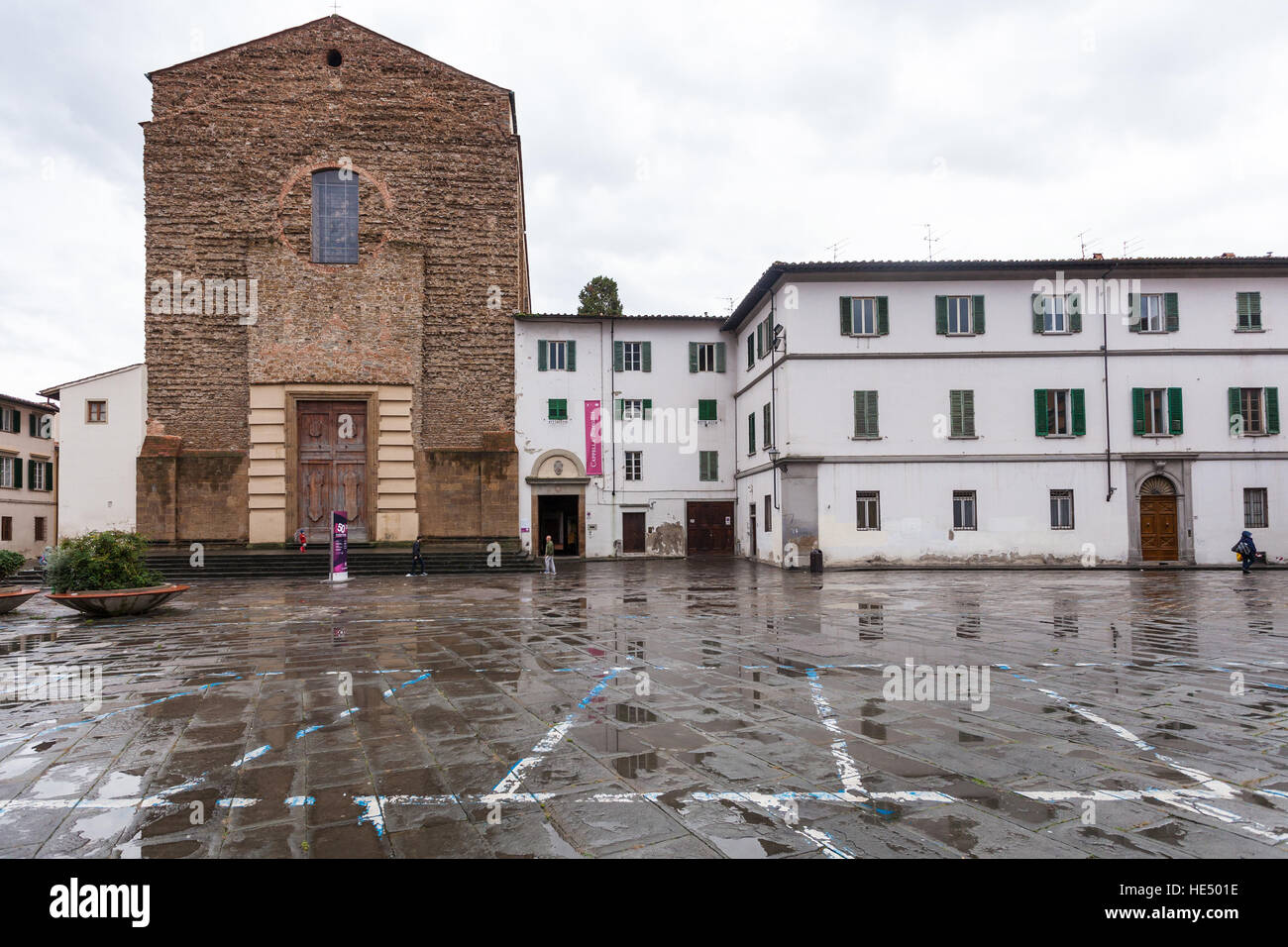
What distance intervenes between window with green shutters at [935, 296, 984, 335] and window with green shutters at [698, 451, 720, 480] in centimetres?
996

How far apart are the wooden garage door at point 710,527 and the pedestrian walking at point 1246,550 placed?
16734 mm

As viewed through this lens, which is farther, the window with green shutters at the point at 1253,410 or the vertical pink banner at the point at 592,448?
the vertical pink banner at the point at 592,448

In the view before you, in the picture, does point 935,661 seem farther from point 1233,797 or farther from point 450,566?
point 450,566

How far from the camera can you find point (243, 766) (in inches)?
189

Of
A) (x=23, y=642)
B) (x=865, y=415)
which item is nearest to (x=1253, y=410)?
(x=865, y=415)

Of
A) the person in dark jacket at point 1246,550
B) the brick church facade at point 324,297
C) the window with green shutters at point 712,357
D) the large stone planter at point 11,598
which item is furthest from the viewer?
the window with green shutters at point 712,357

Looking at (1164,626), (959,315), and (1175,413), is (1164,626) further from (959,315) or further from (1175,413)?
(1175,413)

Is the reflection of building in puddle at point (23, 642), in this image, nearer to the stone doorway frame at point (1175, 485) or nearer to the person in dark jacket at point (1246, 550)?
the stone doorway frame at point (1175, 485)

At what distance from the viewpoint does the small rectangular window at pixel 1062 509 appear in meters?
25.0

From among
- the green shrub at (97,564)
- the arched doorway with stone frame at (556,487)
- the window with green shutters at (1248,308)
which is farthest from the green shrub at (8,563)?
the window with green shutters at (1248,308)

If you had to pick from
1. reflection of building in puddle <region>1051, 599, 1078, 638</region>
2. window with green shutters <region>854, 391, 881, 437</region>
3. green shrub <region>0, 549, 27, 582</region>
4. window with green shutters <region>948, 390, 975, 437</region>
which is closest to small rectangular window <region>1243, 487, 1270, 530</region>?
window with green shutters <region>948, 390, 975, 437</region>

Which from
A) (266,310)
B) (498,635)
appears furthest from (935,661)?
(266,310)

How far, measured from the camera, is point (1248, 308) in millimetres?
25422

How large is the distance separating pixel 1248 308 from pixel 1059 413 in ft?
24.7
